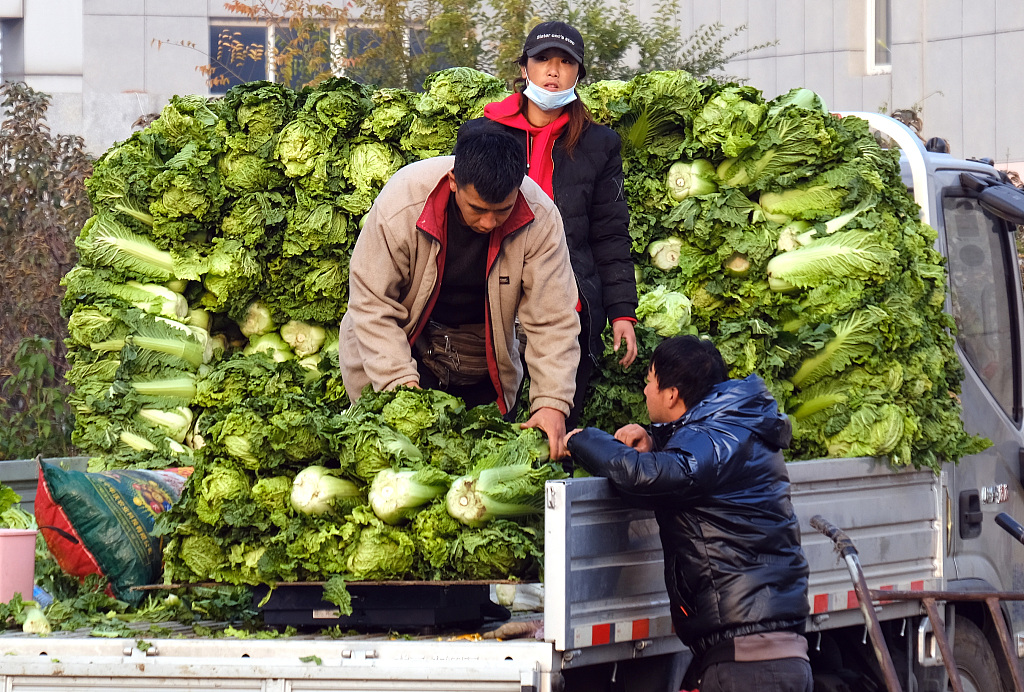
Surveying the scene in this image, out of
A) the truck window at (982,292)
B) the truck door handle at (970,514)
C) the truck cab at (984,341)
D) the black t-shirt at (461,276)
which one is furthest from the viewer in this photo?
the truck window at (982,292)

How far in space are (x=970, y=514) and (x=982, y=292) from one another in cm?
149

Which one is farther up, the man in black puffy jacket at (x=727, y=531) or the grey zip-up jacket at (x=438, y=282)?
the grey zip-up jacket at (x=438, y=282)

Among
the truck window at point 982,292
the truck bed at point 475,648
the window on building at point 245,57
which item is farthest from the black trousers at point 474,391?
the window on building at point 245,57

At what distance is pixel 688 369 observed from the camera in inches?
173

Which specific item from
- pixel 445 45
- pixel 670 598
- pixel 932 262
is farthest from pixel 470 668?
pixel 445 45

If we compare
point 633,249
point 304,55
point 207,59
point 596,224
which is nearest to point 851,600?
point 596,224

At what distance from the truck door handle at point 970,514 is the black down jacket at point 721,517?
259 cm

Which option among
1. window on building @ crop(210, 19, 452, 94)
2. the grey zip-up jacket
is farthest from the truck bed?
window on building @ crop(210, 19, 452, 94)

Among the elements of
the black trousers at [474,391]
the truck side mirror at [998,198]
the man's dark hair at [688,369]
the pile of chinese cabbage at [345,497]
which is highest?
the truck side mirror at [998,198]

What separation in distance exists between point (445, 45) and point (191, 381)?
9.28 m

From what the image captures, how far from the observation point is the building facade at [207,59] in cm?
1894

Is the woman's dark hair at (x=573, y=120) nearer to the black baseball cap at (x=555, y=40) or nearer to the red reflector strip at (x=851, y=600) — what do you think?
the black baseball cap at (x=555, y=40)

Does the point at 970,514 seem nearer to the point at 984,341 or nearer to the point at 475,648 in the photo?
the point at 984,341

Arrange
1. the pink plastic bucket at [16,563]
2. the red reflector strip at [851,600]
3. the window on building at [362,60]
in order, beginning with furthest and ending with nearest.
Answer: the window on building at [362,60]
the red reflector strip at [851,600]
the pink plastic bucket at [16,563]
